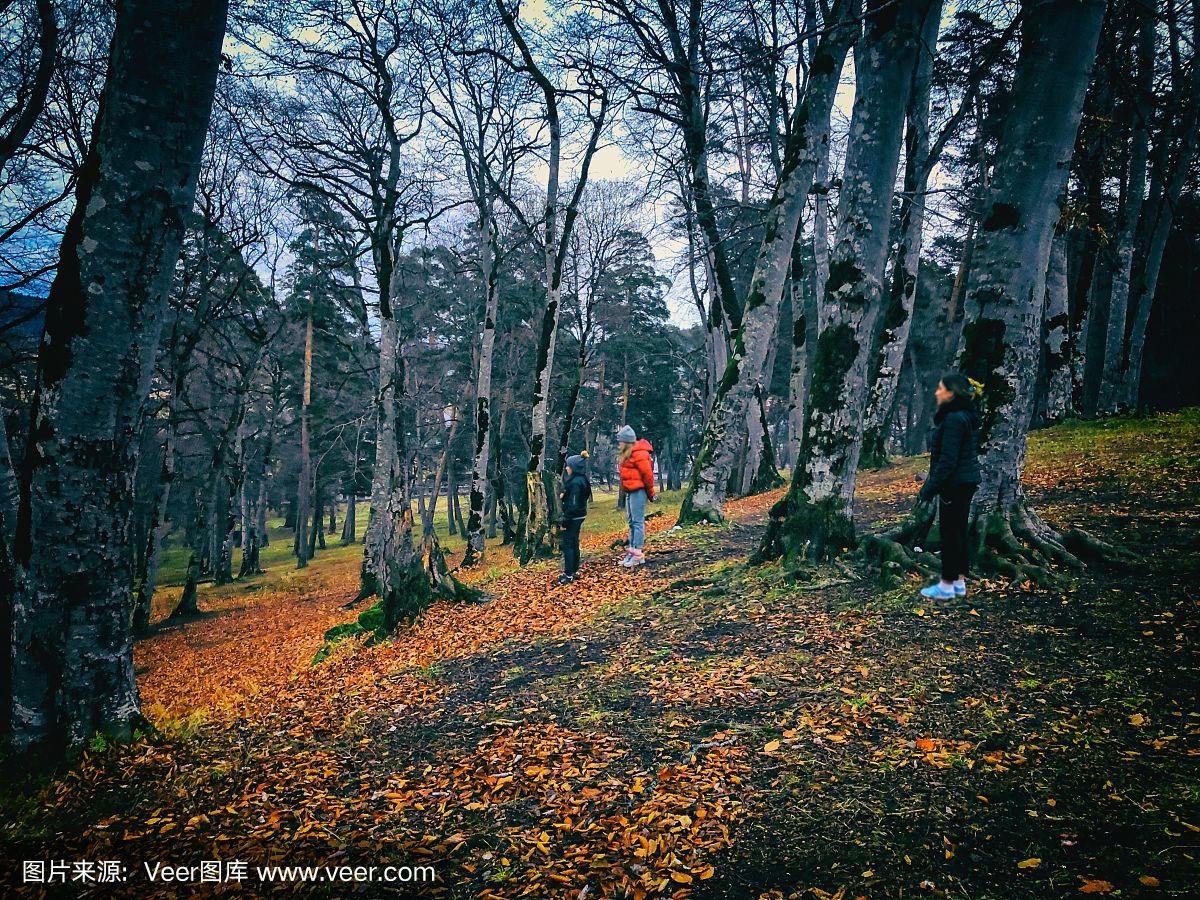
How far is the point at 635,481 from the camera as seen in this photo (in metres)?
8.46

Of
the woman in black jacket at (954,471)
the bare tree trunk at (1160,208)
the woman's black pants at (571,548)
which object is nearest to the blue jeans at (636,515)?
the woman's black pants at (571,548)

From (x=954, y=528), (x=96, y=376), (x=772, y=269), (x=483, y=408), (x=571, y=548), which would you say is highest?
(x=772, y=269)

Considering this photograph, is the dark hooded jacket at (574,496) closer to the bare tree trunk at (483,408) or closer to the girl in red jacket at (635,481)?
the girl in red jacket at (635,481)

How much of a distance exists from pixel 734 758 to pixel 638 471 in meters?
5.38

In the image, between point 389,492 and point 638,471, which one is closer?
point 638,471

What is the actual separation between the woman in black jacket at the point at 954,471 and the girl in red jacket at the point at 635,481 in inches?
162

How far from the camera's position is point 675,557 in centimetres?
884

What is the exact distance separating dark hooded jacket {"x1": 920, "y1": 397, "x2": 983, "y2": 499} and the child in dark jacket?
187 inches

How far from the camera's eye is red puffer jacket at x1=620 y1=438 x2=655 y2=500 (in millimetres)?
8461

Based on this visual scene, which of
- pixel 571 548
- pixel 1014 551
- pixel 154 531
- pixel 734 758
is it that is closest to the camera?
pixel 734 758

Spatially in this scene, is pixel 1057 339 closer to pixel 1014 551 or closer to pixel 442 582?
pixel 1014 551

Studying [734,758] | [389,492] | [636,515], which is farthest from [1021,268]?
[389,492]

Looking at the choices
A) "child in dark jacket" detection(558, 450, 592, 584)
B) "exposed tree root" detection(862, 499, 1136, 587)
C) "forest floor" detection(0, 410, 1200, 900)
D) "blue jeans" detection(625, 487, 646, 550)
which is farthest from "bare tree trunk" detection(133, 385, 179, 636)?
"exposed tree root" detection(862, 499, 1136, 587)

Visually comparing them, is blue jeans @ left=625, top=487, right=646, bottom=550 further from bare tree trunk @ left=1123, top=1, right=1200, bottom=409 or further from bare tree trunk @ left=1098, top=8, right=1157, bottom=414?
bare tree trunk @ left=1123, top=1, right=1200, bottom=409
